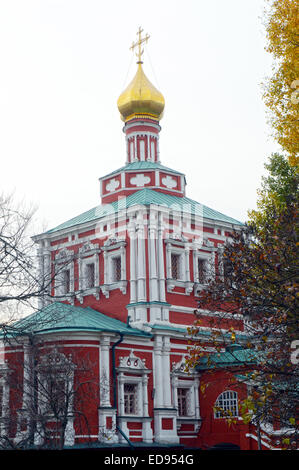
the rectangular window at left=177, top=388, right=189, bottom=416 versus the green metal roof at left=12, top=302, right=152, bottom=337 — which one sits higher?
the green metal roof at left=12, top=302, right=152, bottom=337

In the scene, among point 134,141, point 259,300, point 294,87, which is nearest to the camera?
point 259,300

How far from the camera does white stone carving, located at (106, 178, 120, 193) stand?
79.4 ft

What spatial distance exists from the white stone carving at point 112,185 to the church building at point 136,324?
0.04 m

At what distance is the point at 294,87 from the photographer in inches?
457

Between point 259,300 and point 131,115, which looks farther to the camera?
point 131,115

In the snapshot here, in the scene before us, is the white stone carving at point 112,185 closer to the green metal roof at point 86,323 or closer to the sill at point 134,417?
the green metal roof at point 86,323

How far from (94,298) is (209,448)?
20.3 feet

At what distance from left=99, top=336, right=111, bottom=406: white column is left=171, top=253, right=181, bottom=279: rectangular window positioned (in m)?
4.17

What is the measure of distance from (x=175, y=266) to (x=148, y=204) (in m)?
2.51

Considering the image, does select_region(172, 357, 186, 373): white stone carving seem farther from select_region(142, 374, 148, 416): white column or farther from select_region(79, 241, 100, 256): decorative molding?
select_region(79, 241, 100, 256): decorative molding

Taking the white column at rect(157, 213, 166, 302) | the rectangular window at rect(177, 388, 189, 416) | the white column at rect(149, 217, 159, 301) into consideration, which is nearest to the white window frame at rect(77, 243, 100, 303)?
the white column at rect(149, 217, 159, 301)

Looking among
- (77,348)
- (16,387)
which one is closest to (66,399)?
(16,387)

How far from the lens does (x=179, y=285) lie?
2178 centimetres
